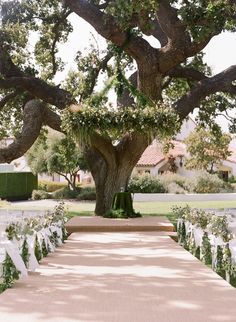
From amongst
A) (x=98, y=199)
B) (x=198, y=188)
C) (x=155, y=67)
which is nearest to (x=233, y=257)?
(x=155, y=67)

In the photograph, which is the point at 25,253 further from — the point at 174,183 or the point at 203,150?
the point at 203,150

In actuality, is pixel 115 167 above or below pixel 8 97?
below

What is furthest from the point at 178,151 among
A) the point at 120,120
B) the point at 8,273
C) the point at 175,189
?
the point at 8,273

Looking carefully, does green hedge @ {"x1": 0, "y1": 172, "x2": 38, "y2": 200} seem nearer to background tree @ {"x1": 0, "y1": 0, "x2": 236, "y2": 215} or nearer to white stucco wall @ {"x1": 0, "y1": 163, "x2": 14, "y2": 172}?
background tree @ {"x1": 0, "y1": 0, "x2": 236, "y2": 215}

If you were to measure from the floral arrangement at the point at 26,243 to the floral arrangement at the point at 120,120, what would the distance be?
3807mm

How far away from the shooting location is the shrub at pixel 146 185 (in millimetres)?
36812

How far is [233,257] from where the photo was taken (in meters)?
8.45

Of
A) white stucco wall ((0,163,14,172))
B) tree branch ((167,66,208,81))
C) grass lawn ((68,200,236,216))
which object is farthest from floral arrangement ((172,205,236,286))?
white stucco wall ((0,163,14,172))

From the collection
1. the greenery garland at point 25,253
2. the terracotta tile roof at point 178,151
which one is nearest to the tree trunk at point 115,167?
the greenery garland at point 25,253

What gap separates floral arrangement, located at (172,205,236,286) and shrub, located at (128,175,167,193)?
22.1m

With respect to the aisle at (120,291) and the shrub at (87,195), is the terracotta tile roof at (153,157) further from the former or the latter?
the aisle at (120,291)

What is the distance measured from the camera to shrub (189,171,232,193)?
38.3m

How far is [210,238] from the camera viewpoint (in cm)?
1009

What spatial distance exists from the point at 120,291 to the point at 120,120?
9.18 meters
